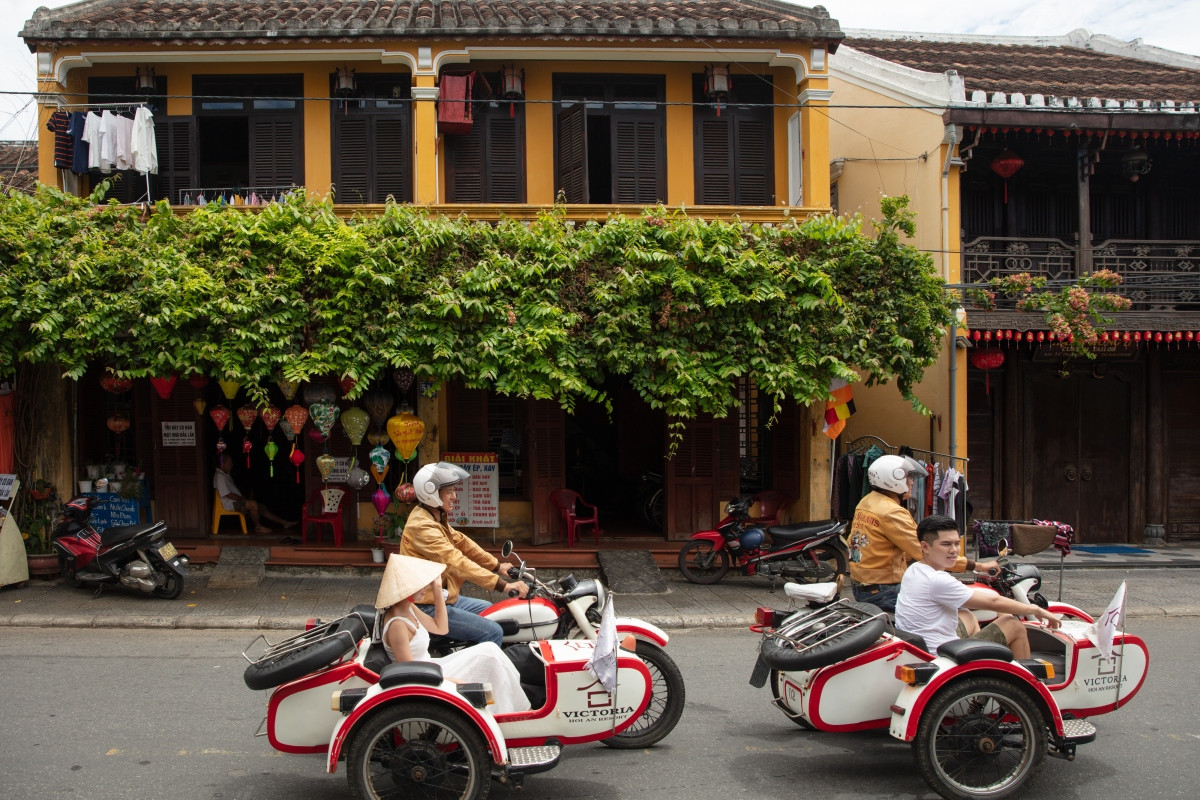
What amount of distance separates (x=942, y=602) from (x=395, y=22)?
35.1ft

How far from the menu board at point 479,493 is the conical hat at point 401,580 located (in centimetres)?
814

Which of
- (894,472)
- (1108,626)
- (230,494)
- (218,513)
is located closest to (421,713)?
(894,472)

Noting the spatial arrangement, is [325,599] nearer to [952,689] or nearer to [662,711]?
[662,711]

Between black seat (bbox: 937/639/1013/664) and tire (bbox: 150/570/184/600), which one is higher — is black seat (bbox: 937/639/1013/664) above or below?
above

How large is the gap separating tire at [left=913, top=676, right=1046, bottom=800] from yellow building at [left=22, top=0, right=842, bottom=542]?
806 cm

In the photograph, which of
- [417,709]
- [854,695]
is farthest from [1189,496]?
[417,709]

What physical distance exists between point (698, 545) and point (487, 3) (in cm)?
853

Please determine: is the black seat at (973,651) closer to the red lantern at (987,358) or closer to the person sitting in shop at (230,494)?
the red lantern at (987,358)

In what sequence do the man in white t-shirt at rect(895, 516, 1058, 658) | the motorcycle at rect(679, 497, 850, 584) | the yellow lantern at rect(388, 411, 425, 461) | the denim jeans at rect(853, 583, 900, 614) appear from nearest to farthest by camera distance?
1. the man in white t-shirt at rect(895, 516, 1058, 658)
2. the denim jeans at rect(853, 583, 900, 614)
3. the motorcycle at rect(679, 497, 850, 584)
4. the yellow lantern at rect(388, 411, 425, 461)

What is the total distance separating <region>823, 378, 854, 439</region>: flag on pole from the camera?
12.4 m

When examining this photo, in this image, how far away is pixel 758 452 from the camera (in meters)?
14.3

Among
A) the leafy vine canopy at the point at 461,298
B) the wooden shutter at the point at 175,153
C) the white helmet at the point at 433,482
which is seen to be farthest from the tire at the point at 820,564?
the wooden shutter at the point at 175,153

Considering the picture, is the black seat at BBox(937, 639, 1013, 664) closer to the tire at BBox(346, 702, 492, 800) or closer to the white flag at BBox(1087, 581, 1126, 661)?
the white flag at BBox(1087, 581, 1126, 661)

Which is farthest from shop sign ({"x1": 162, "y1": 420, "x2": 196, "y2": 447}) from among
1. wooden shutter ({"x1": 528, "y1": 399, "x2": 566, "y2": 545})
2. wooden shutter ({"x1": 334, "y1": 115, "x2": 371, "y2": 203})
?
wooden shutter ({"x1": 528, "y1": 399, "x2": 566, "y2": 545})
